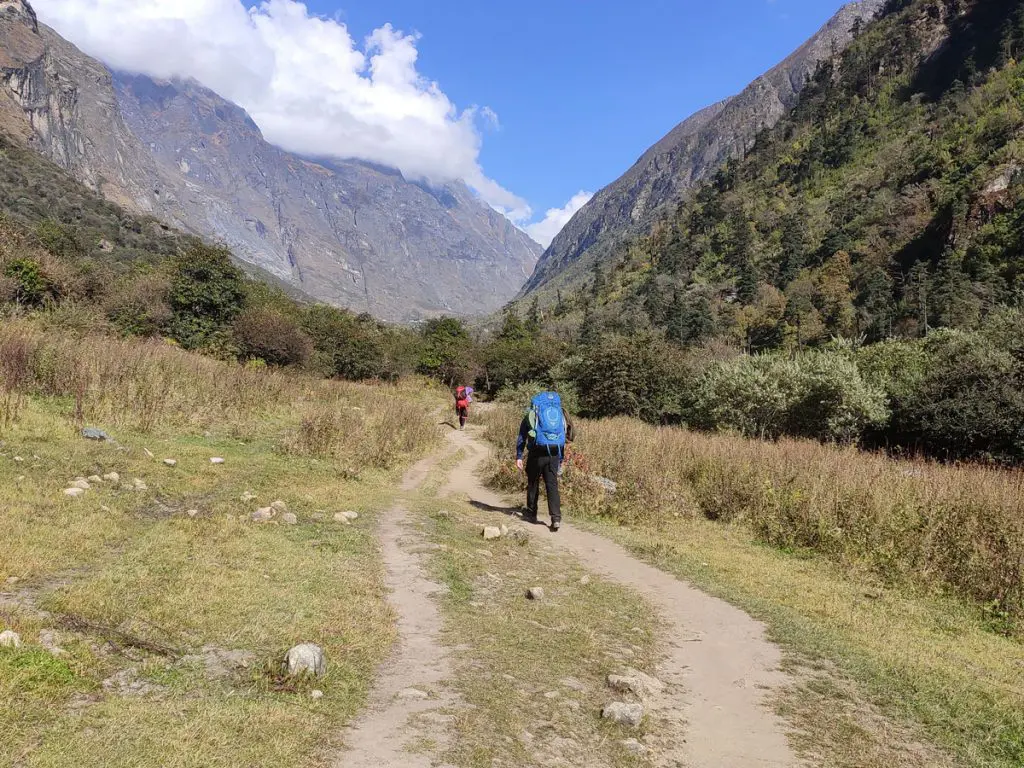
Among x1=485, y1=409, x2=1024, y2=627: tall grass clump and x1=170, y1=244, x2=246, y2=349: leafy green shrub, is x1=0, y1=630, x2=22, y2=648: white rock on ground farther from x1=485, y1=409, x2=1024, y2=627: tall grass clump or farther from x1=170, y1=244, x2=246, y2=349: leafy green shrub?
x1=170, y1=244, x2=246, y2=349: leafy green shrub

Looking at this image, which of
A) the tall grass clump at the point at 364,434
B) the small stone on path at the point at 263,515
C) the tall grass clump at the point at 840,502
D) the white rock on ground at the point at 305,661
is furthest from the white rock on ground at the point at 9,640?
the tall grass clump at the point at 364,434

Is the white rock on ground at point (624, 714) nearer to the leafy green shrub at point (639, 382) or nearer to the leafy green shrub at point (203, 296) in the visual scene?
the leafy green shrub at point (639, 382)

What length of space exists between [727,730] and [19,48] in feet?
862

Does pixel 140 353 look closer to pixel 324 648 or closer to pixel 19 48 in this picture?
pixel 324 648

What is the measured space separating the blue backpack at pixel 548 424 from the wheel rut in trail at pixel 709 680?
184cm

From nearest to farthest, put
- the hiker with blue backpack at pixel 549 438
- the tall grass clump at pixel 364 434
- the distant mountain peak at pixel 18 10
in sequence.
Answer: the hiker with blue backpack at pixel 549 438
the tall grass clump at pixel 364 434
the distant mountain peak at pixel 18 10

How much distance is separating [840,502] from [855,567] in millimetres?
1549

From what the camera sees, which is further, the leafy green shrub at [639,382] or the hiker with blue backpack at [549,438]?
the leafy green shrub at [639,382]

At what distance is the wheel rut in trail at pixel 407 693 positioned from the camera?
277 cm

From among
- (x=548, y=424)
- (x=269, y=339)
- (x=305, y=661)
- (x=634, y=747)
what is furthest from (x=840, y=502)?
(x=269, y=339)

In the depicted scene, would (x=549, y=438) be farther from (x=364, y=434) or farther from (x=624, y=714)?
(x=364, y=434)

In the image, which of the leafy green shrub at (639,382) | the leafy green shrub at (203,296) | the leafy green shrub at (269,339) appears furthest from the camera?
the leafy green shrub at (269,339)

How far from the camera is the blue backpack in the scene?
8.84 meters

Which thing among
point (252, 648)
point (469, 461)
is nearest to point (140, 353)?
point (469, 461)
